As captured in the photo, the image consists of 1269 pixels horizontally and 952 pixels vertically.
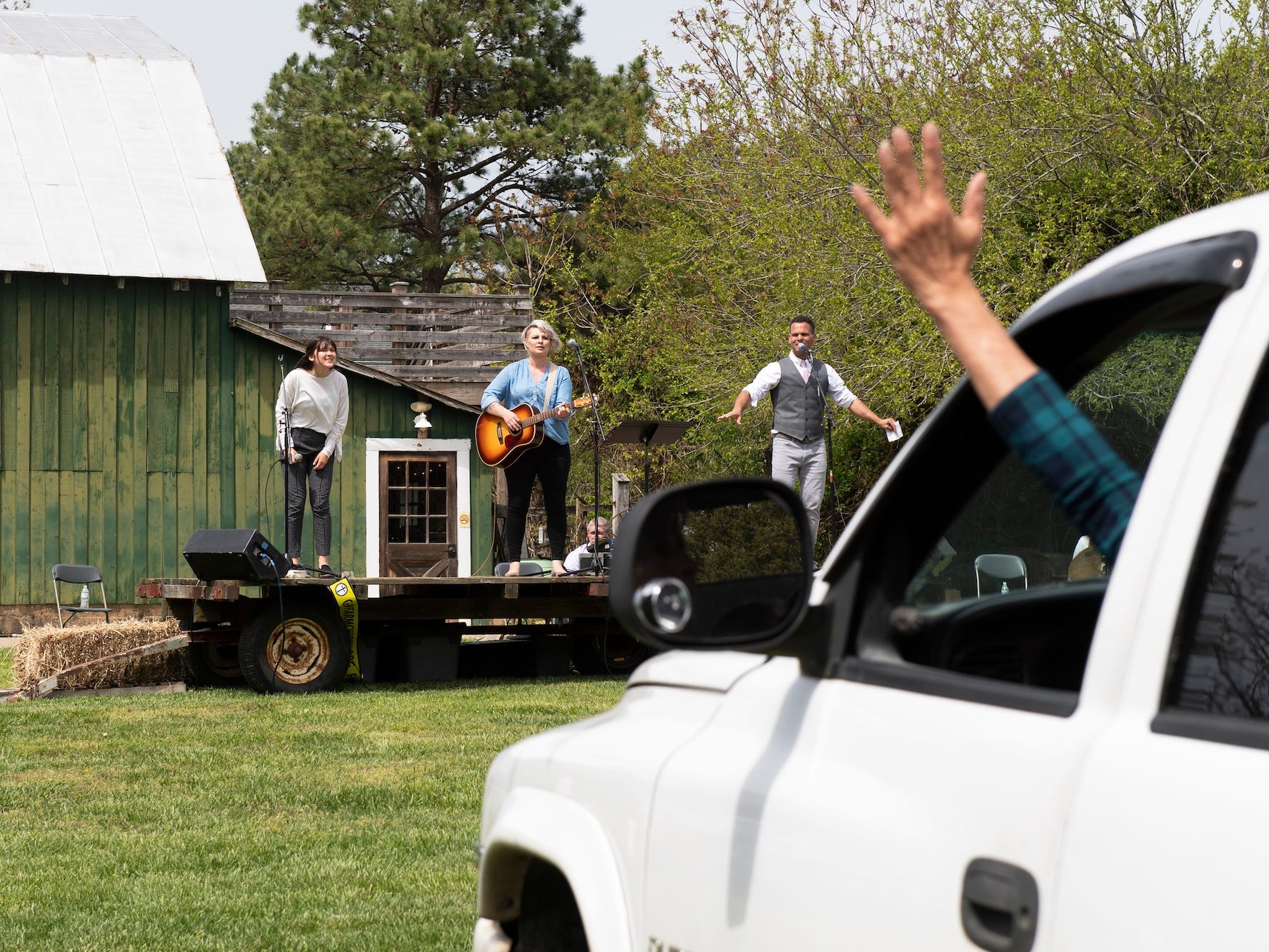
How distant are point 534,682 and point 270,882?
6997mm

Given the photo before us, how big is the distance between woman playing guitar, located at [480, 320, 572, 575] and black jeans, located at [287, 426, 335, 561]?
1464mm

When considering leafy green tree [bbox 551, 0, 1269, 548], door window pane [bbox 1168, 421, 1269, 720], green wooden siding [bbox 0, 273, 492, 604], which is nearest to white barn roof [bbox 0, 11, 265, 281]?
green wooden siding [bbox 0, 273, 492, 604]

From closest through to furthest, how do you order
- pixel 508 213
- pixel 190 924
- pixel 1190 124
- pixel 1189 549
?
pixel 1189 549, pixel 190 924, pixel 1190 124, pixel 508 213

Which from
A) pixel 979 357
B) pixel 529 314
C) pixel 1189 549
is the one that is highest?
pixel 529 314

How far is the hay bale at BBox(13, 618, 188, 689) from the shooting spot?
11.9 m

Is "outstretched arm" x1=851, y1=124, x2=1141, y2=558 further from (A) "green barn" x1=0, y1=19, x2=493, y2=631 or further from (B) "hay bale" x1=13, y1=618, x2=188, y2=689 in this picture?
(A) "green barn" x1=0, y1=19, x2=493, y2=631

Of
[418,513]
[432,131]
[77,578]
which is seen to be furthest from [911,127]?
[432,131]

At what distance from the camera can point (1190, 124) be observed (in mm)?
16516

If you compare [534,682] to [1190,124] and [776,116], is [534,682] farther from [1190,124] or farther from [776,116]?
[776,116]

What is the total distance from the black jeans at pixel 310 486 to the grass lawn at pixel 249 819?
5.57 feet

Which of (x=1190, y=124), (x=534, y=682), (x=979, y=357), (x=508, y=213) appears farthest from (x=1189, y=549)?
(x=508, y=213)

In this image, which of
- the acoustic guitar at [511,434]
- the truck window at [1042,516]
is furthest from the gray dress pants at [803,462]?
the truck window at [1042,516]

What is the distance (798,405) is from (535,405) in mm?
1936

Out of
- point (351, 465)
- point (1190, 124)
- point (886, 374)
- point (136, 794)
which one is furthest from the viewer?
point (351, 465)
